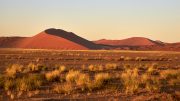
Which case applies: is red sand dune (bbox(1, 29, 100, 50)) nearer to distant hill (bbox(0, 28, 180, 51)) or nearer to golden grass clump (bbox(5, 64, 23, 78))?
distant hill (bbox(0, 28, 180, 51))

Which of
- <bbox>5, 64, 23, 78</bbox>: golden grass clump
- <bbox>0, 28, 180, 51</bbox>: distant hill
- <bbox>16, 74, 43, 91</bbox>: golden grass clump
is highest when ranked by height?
<bbox>0, 28, 180, 51</bbox>: distant hill

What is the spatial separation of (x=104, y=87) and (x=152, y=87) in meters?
2.04

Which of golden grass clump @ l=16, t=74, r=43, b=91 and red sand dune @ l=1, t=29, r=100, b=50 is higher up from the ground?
red sand dune @ l=1, t=29, r=100, b=50

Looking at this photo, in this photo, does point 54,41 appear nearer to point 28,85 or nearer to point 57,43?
point 57,43

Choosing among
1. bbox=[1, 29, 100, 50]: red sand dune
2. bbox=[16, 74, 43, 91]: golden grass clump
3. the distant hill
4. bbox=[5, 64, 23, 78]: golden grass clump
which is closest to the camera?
bbox=[16, 74, 43, 91]: golden grass clump

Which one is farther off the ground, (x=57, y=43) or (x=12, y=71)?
→ (x=57, y=43)

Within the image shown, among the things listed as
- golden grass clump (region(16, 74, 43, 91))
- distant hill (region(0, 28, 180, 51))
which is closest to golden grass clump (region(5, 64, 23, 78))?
golden grass clump (region(16, 74, 43, 91))

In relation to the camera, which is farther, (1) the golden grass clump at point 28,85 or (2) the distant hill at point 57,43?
(2) the distant hill at point 57,43

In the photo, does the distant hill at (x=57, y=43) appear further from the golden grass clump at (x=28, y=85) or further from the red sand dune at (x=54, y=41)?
the golden grass clump at (x=28, y=85)

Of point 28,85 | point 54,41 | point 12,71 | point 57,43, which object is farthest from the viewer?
point 54,41

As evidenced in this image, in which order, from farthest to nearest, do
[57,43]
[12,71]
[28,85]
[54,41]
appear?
[54,41] → [57,43] → [12,71] → [28,85]

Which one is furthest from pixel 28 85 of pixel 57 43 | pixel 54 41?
pixel 54 41

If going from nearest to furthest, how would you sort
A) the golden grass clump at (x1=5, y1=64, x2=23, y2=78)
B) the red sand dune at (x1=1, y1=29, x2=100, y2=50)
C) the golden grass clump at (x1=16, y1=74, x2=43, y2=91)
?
the golden grass clump at (x1=16, y1=74, x2=43, y2=91) < the golden grass clump at (x1=5, y1=64, x2=23, y2=78) < the red sand dune at (x1=1, y1=29, x2=100, y2=50)

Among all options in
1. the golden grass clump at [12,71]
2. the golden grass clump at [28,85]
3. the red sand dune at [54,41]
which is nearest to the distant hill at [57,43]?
the red sand dune at [54,41]
